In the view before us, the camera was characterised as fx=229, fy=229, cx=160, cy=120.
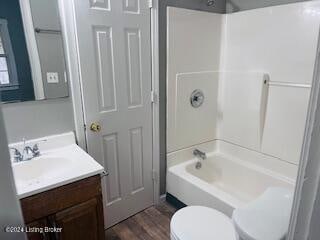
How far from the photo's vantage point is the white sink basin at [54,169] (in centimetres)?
122

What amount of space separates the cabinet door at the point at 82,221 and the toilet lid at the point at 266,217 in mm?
880

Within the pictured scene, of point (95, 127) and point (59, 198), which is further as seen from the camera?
point (95, 127)

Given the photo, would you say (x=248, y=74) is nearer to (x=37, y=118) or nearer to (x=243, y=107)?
(x=243, y=107)

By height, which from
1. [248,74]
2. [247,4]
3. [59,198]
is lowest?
[59,198]

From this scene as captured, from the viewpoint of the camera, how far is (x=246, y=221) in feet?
2.92

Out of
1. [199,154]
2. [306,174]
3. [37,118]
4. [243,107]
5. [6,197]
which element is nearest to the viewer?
[6,197]

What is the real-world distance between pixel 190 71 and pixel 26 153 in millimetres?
1514

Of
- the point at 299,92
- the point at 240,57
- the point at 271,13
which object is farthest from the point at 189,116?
the point at 271,13

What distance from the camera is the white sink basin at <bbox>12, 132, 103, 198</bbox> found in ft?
4.00

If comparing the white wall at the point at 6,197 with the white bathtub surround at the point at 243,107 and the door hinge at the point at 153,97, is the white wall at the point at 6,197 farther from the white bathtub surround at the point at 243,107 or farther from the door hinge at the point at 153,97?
the white bathtub surround at the point at 243,107

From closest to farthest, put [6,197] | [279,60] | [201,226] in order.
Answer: [6,197] < [201,226] < [279,60]

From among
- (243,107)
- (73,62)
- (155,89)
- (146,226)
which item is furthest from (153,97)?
(146,226)

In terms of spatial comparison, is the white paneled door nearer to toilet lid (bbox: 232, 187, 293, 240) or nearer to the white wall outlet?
→ the white wall outlet

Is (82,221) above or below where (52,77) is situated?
below
